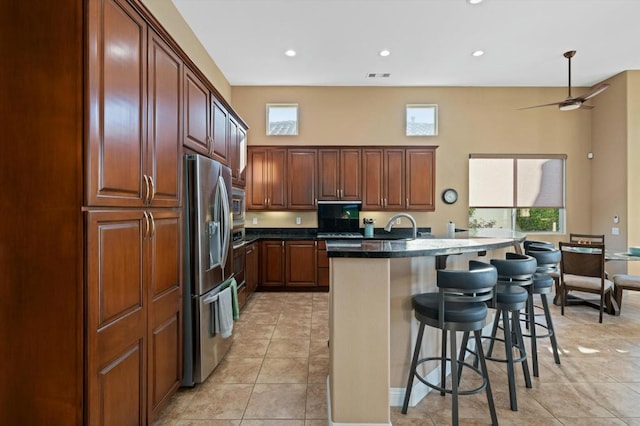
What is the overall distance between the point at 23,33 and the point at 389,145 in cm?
481

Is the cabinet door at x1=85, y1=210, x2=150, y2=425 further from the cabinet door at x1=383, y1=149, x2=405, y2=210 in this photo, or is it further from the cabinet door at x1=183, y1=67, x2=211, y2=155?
the cabinet door at x1=383, y1=149, x2=405, y2=210

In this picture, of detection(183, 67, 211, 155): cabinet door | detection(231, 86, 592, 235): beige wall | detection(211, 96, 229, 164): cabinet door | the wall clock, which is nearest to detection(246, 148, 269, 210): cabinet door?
detection(231, 86, 592, 235): beige wall

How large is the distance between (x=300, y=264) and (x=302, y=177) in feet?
4.85

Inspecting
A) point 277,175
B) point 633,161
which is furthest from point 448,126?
point 277,175

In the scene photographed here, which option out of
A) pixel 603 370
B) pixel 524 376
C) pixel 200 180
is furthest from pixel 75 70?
pixel 603 370

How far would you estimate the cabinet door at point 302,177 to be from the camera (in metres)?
5.20

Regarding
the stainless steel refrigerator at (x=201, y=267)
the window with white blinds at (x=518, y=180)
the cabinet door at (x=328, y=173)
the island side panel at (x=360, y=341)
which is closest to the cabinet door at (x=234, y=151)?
the stainless steel refrigerator at (x=201, y=267)

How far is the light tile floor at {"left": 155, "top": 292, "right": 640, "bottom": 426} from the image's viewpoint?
1.97 m

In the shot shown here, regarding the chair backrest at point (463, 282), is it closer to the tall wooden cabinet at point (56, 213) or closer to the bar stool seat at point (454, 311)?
the bar stool seat at point (454, 311)

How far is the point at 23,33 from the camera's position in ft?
4.18

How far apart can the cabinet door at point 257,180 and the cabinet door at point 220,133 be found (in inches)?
73.0

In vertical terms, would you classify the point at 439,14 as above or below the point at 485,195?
above

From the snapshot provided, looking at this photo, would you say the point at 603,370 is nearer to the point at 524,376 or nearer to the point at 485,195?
the point at 524,376

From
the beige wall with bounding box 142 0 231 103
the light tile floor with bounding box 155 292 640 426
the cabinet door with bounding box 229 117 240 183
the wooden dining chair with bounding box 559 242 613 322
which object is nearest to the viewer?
the light tile floor with bounding box 155 292 640 426
